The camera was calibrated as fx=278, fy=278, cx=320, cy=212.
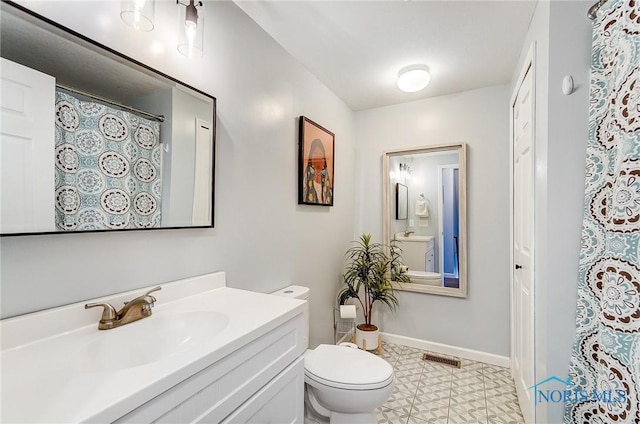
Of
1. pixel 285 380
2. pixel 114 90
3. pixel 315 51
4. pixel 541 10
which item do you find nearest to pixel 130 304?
pixel 285 380

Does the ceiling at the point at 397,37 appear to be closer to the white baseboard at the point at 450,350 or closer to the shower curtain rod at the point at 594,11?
the shower curtain rod at the point at 594,11

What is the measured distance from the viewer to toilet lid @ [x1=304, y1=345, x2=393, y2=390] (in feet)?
4.42

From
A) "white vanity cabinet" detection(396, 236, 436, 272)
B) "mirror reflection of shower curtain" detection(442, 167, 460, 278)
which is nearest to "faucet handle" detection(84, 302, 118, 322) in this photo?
"white vanity cabinet" detection(396, 236, 436, 272)

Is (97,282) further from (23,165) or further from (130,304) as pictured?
(23,165)

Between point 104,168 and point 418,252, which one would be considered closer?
point 104,168

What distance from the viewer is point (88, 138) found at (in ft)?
2.87

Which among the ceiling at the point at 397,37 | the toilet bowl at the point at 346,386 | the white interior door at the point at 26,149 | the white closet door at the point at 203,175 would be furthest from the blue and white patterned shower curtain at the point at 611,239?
the white interior door at the point at 26,149

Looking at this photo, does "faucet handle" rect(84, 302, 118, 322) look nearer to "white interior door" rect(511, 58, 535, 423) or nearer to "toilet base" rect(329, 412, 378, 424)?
"toilet base" rect(329, 412, 378, 424)

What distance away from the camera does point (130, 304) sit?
923 millimetres

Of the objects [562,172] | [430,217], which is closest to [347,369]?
[562,172]

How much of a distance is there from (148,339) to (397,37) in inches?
79.3

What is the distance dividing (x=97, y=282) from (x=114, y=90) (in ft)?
2.14

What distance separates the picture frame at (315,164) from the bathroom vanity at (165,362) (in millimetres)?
1021

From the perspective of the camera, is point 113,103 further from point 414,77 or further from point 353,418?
point 414,77
